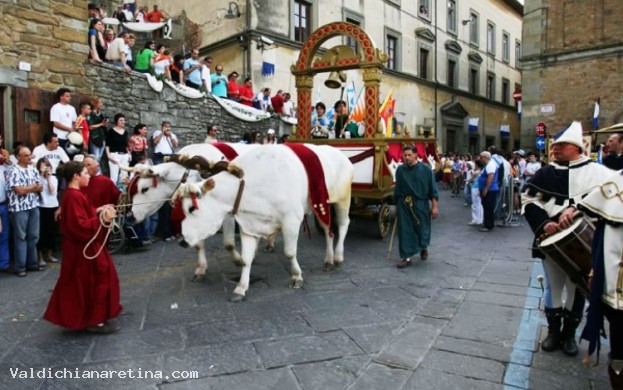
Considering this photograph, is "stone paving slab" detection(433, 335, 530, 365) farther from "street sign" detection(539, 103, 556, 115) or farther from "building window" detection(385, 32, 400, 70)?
"street sign" detection(539, 103, 556, 115)

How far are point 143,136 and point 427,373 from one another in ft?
24.3

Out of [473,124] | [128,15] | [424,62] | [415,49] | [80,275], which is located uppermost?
[415,49]

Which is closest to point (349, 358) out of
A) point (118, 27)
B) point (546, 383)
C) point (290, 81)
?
point (546, 383)

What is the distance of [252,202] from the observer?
217 inches

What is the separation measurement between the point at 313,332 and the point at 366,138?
15.7ft

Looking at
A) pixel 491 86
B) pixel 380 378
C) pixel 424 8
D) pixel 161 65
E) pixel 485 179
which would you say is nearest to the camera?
pixel 380 378

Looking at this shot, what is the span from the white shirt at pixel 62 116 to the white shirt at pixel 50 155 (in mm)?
555

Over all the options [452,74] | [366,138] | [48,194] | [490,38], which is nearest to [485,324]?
[366,138]

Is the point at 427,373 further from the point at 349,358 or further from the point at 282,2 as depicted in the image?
the point at 282,2

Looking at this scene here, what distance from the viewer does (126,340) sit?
13.9 feet

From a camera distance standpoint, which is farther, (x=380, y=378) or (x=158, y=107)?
(x=158, y=107)

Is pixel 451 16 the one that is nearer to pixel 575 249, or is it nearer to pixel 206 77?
pixel 206 77

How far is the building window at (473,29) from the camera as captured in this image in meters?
32.5

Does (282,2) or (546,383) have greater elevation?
(282,2)
